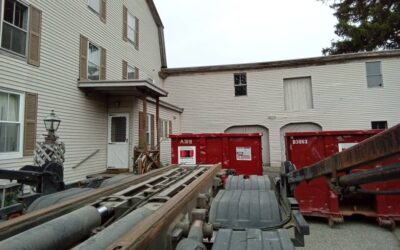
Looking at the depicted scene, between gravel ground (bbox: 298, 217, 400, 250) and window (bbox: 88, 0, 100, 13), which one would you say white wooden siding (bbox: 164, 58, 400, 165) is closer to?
window (bbox: 88, 0, 100, 13)

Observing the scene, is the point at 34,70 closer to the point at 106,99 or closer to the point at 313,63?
the point at 106,99

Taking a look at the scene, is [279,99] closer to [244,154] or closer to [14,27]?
[244,154]

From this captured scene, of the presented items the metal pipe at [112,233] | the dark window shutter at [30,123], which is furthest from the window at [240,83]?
the metal pipe at [112,233]

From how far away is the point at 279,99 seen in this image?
16.8 m

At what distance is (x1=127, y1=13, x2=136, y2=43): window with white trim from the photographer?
14.5m

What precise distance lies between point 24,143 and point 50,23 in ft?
13.0

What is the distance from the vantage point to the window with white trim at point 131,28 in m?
14.5

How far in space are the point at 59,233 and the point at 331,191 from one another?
18.0 feet

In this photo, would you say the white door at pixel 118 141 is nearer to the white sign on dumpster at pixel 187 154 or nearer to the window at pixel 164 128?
the window at pixel 164 128

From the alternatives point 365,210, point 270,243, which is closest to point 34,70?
point 270,243

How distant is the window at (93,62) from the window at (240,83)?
28.9ft

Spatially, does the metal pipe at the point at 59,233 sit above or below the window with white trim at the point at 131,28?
below

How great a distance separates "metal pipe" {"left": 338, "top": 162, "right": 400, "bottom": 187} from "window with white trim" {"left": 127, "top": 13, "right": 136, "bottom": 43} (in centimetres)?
1394

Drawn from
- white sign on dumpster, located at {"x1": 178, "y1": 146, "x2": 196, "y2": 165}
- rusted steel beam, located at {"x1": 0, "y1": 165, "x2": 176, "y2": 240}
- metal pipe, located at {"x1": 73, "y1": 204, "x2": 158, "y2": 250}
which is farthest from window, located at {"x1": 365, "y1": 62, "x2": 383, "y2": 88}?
metal pipe, located at {"x1": 73, "y1": 204, "x2": 158, "y2": 250}
